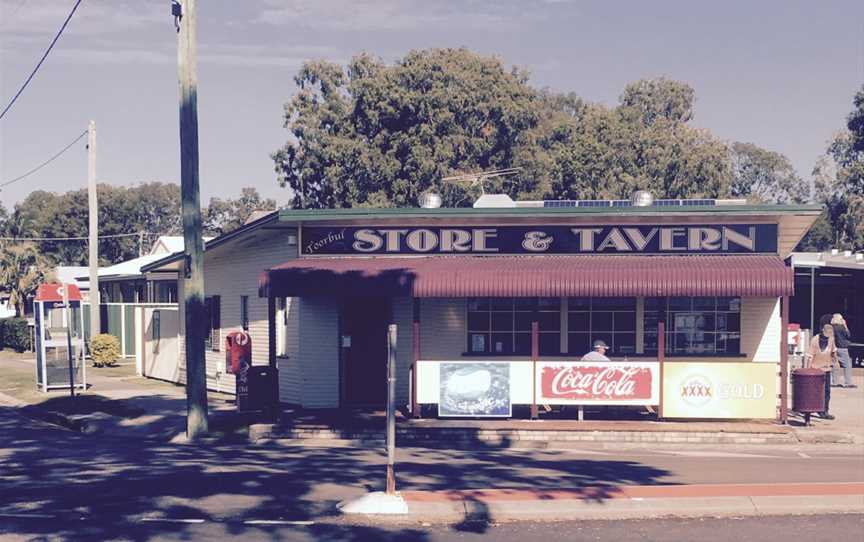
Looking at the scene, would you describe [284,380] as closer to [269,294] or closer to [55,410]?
[269,294]

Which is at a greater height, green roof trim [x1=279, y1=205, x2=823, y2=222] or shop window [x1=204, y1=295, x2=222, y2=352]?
green roof trim [x1=279, y1=205, x2=823, y2=222]

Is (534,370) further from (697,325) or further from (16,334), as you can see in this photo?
(16,334)

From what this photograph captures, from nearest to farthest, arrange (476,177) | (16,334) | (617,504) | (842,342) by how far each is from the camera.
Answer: (617,504)
(842,342)
(16,334)
(476,177)

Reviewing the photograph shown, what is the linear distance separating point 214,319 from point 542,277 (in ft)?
32.4

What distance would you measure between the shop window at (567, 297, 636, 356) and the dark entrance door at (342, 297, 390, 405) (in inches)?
156

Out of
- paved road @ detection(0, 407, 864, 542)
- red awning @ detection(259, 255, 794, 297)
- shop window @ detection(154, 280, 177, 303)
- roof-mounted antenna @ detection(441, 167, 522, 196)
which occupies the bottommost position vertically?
paved road @ detection(0, 407, 864, 542)

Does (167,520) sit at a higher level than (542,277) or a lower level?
lower

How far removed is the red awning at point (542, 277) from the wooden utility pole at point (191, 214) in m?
1.55

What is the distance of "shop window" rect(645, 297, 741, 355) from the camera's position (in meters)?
19.8

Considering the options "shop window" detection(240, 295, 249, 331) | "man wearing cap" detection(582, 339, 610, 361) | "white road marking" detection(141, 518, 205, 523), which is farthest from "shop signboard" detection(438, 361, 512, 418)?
"white road marking" detection(141, 518, 205, 523)

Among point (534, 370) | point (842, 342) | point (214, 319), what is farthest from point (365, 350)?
point (842, 342)

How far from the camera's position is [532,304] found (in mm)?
20125

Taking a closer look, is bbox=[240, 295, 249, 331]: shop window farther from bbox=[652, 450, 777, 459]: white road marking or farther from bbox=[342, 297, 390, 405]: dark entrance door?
bbox=[652, 450, 777, 459]: white road marking

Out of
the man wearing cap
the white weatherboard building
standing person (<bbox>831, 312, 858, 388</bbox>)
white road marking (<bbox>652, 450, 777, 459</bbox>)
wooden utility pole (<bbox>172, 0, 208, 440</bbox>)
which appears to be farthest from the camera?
standing person (<bbox>831, 312, 858, 388</bbox>)
